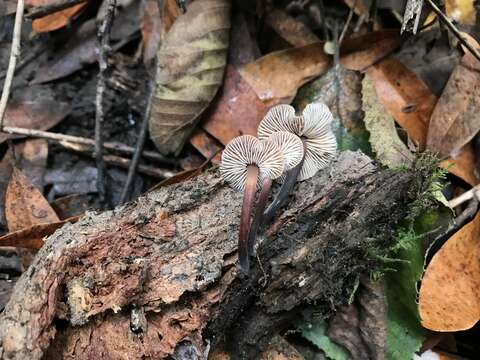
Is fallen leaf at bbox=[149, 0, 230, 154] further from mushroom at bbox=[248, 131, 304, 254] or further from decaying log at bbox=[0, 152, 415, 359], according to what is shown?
mushroom at bbox=[248, 131, 304, 254]

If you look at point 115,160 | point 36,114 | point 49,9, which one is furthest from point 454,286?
point 49,9

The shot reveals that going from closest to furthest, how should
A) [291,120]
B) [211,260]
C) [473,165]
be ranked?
1. [211,260]
2. [291,120]
3. [473,165]

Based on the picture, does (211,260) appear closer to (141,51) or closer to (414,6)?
(414,6)

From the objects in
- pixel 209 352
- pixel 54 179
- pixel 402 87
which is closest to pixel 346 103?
pixel 402 87

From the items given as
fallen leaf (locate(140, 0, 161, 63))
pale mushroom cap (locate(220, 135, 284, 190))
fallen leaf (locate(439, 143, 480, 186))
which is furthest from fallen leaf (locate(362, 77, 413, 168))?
fallen leaf (locate(140, 0, 161, 63))

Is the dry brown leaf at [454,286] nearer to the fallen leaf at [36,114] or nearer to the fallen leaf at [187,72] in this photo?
the fallen leaf at [187,72]

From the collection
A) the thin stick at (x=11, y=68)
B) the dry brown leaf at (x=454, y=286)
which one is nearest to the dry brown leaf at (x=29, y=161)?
the thin stick at (x=11, y=68)

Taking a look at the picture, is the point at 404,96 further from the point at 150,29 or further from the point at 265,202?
the point at 150,29
